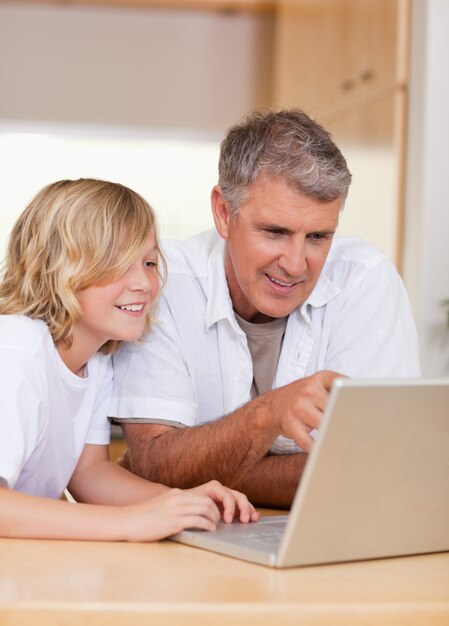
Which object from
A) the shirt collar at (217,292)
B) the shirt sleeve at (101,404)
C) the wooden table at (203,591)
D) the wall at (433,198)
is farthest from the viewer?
the wall at (433,198)

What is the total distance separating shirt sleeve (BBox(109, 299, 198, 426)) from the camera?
1.60 m

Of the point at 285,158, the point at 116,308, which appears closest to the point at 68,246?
the point at 116,308

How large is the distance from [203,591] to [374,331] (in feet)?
2.77

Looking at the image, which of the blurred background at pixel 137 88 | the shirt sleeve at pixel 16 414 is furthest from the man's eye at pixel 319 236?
the blurred background at pixel 137 88

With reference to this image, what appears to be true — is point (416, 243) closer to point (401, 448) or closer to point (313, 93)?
point (313, 93)

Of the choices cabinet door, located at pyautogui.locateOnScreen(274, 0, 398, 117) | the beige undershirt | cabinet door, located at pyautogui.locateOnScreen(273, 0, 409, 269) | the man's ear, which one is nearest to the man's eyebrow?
the man's ear

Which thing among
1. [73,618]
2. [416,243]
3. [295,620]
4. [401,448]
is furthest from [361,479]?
[416,243]

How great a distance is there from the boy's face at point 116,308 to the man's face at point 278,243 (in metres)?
0.19

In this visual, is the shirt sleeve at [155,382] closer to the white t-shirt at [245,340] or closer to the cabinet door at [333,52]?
the white t-shirt at [245,340]

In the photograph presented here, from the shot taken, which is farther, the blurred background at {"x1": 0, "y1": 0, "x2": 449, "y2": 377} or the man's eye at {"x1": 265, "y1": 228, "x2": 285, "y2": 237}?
the blurred background at {"x1": 0, "y1": 0, "x2": 449, "y2": 377}

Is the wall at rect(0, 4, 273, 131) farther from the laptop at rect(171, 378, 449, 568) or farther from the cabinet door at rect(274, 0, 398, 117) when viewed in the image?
the laptop at rect(171, 378, 449, 568)

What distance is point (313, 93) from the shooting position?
14.3 feet

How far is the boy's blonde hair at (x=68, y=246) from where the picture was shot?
1.49 metres

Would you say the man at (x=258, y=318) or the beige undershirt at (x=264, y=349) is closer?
the man at (x=258, y=318)
